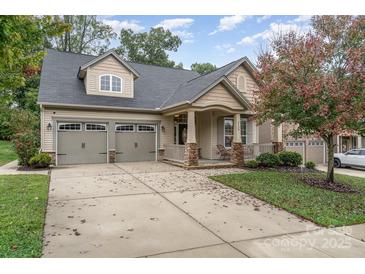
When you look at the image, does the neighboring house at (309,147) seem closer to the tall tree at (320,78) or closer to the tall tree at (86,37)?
the tall tree at (320,78)

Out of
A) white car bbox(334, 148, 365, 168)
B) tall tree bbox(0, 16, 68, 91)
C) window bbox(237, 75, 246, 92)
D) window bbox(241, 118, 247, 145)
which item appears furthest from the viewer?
window bbox(241, 118, 247, 145)

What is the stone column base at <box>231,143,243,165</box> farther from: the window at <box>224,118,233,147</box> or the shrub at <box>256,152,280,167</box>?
the window at <box>224,118,233,147</box>

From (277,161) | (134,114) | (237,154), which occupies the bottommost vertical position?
(277,161)

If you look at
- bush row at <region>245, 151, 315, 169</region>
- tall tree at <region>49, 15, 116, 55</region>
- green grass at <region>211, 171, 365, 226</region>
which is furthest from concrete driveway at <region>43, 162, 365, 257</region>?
tall tree at <region>49, 15, 116, 55</region>

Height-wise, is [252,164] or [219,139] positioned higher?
[219,139]

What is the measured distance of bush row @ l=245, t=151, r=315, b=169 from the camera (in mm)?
13292

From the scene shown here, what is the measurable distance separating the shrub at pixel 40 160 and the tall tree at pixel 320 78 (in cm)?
982

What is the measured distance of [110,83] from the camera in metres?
15.4

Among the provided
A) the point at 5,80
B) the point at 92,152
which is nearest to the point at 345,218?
the point at 5,80

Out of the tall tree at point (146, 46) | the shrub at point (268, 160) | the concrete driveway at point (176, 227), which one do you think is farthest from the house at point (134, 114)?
the tall tree at point (146, 46)

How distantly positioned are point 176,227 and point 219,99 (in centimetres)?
940

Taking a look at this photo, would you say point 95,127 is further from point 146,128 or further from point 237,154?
point 237,154

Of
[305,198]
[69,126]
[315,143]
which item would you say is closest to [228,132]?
[315,143]

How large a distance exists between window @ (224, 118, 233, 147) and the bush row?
2566mm
